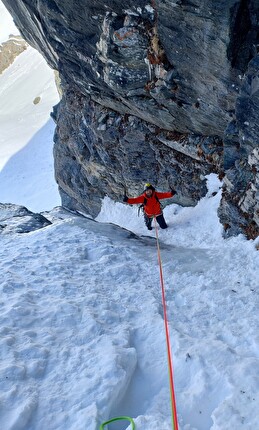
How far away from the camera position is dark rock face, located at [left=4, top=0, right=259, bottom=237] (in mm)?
9992

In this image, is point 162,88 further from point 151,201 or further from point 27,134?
point 27,134

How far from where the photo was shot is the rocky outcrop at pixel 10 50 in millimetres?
64688

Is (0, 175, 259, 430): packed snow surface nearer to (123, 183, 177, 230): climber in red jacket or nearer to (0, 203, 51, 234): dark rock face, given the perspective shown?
(123, 183, 177, 230): climber in red jacket

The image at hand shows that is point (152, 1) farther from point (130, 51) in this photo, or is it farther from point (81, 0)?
point (81, 0)


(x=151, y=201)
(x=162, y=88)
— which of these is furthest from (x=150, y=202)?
(x=162, y=88)

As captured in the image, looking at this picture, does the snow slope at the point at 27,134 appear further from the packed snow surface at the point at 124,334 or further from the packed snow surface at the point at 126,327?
the packed snow surface at the point at 124,334

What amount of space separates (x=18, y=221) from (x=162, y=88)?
8.12 metres

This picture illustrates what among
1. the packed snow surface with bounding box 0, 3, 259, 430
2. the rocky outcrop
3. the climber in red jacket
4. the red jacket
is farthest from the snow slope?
the packed snow surface with bounding box 0, 3, 259, 430

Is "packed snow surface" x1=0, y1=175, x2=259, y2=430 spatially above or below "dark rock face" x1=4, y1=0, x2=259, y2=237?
below

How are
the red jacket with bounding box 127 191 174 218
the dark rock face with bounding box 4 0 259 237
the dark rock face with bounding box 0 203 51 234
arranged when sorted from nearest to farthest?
1. the dark rock face with bounding box 4 0 259 237
2. the red jacket with bounding box 127 191 174 218
3. the dark rock face with bounding box 0 203 51 234

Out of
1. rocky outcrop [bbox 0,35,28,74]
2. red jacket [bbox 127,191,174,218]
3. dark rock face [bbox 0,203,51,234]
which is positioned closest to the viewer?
red jacket [bbox 127,191,174,218]

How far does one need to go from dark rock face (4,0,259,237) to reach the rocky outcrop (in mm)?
48440

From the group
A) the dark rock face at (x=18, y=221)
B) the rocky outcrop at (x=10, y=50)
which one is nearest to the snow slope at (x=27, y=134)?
the rocky outcrop at (x=10, y=50)

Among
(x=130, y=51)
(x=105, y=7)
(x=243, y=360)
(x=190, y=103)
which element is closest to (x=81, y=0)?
(x=105, y=7)
